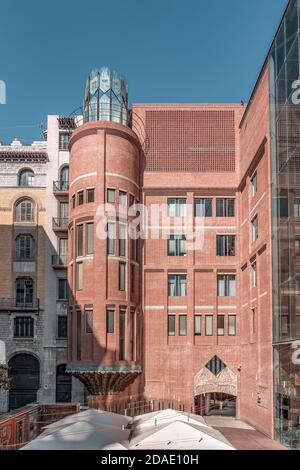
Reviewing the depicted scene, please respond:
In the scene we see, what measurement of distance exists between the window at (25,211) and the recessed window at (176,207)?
1106 centimetres

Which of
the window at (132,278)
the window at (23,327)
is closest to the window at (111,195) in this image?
the window at (132,278)

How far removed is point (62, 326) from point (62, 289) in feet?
8.88

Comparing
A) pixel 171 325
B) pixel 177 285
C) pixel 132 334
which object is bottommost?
pixel 132 334

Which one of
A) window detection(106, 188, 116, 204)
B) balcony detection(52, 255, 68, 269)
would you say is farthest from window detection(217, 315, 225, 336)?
balcony detection(52, 255, 68, 269)

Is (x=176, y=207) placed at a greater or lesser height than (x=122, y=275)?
greater

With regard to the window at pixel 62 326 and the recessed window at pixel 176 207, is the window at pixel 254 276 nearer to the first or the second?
the recessed window at pixel 176 207

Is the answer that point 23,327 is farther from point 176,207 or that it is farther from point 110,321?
point 176,207

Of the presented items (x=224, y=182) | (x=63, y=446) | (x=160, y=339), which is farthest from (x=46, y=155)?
(x=63, y=446)

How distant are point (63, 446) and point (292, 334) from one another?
12.2m

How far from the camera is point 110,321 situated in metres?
34.4

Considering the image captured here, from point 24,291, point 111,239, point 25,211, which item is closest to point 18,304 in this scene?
point 24,291

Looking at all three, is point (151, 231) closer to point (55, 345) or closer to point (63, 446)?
point (55, 345)

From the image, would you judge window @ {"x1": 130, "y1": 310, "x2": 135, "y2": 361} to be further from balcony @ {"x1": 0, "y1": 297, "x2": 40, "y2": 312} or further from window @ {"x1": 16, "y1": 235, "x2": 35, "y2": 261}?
window @ {"x1": 16, "y1": 235, "x2": 35, "y2": 261}

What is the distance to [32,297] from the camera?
137ft
